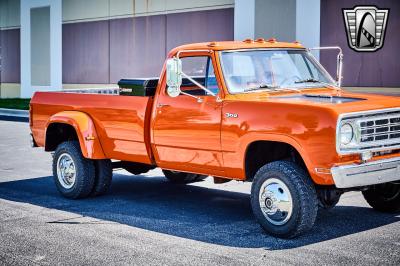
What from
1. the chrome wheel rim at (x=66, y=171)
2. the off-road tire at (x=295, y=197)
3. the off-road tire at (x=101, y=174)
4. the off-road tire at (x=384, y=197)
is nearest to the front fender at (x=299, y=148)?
the off-road tire at (x=295, y=197)

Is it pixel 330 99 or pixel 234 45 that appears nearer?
pixel 330 99

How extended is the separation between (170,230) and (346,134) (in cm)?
215

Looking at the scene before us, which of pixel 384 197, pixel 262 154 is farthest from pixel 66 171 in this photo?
pixel 384 197

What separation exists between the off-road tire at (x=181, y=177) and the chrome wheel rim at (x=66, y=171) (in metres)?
1.59

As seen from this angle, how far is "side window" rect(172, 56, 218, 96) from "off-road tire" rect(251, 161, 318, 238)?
1307 millimetres

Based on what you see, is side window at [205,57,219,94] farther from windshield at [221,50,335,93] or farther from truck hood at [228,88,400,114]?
truck hood at [228,88,400,114]

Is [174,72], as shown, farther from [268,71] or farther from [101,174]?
[101,174]

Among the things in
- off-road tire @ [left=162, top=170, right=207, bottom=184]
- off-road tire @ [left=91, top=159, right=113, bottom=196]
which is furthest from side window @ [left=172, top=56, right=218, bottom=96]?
off-road tire @ [left=162, top=170, right=207, bottom=184]

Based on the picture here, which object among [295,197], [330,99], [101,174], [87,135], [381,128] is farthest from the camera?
[101,174]

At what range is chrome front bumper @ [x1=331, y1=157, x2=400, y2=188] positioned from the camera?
22.7ft

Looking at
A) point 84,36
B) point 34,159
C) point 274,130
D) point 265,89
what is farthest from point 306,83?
point 84,36

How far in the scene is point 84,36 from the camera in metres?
34.5

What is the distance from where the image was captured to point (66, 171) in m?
9.89

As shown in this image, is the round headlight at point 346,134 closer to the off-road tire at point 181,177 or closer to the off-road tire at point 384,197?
the off-road tire at point 384,197
